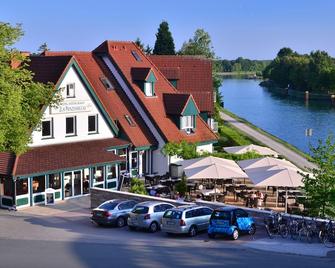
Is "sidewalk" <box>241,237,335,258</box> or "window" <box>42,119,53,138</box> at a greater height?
"window" <box>42,119,53,138</box>

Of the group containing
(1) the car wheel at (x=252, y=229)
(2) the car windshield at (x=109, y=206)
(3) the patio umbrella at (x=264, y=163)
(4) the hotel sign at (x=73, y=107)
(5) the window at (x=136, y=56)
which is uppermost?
(5) the window at (x=136, y=56)

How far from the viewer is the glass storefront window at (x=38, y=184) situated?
35.8 metres

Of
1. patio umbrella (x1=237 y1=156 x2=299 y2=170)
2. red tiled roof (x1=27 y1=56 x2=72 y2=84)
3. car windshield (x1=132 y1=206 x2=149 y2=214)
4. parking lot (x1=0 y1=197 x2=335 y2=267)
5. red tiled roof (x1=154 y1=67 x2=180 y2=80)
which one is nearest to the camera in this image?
parking lot (x1=0 y1=197 x2=335 y2=267)

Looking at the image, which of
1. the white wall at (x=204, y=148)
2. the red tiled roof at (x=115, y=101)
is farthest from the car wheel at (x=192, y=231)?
the white wall at (x=204, y=148)

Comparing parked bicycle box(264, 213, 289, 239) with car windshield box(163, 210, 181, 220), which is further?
car windshield box(163, 210, 181, 220)

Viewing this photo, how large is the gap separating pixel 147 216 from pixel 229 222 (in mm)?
4227

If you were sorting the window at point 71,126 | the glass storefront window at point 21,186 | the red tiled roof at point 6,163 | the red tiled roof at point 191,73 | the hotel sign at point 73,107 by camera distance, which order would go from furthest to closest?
the red tiled roof at point 191,73 < the window at point 71,126 < the hotel sign at point 73,107 < the glass storefront window at point 21,186 < the red tiled roof at point 6,163

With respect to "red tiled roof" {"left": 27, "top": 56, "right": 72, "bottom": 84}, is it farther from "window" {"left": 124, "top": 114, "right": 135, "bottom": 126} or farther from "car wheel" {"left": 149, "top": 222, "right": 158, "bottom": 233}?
"car wheel" {"left": 149, "top": 222, "right": 158, "bottom": 233}

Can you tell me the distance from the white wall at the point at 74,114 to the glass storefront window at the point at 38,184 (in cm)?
252

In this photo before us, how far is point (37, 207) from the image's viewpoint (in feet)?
116

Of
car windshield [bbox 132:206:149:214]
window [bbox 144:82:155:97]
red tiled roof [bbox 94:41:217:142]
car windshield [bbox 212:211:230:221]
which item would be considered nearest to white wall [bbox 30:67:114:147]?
red tiled roof [bbox 94:41:217:142]

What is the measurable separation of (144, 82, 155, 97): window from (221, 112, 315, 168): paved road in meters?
16.4

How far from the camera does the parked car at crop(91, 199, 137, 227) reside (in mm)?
29562

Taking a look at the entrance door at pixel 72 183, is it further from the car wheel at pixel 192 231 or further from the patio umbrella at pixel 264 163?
the car wheel at pixel 192 231
